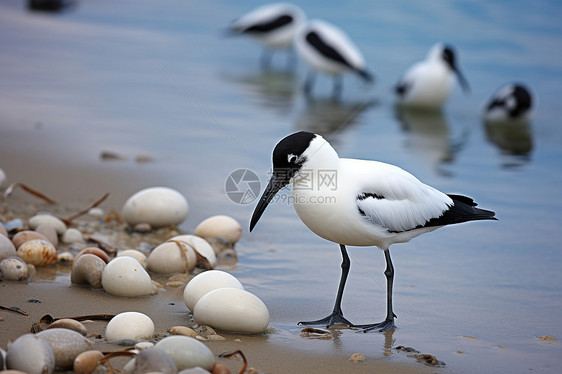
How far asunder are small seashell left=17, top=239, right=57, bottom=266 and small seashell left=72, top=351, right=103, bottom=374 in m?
1.60

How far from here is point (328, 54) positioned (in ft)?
41.4

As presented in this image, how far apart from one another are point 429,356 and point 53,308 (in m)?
2.01

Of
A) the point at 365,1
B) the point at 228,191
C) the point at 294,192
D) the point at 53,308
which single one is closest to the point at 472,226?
the point at 228,191

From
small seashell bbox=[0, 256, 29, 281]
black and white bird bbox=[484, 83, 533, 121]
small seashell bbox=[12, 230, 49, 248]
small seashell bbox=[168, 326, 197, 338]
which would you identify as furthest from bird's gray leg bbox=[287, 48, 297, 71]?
small seashell bbox=[168, 326, 197, 338]

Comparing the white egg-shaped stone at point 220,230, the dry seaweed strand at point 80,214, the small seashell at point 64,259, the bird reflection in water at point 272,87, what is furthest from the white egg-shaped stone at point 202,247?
the bird reflection in water at point 272,87

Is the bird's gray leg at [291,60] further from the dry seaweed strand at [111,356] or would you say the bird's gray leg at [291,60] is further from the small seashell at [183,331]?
the dry seaweed strand at [111,356]

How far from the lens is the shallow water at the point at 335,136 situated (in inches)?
191

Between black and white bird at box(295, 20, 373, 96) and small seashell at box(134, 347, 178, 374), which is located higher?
black and white bird at box(295, 20, 373, 96)

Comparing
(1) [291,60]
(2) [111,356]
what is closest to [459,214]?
(2) [111,356]

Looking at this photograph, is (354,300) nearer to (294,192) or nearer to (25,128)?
(294,192)

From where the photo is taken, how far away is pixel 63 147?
784cm

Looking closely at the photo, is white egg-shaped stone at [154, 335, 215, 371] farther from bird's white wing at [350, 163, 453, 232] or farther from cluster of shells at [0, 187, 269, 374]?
bird's white wing at [350, 163, 453, 232]

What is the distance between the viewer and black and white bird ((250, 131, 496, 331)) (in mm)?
4277

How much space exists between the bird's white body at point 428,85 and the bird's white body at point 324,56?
86 cm
